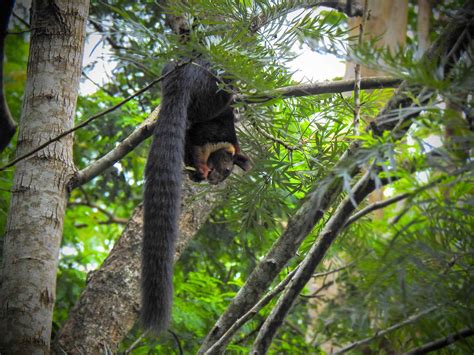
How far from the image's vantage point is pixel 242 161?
452 cm

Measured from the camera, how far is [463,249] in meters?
2.01

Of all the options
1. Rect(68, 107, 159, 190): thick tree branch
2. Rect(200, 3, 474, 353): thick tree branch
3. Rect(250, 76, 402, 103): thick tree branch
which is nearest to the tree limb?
Rect(68, 107, 159, 190): thick tree branch

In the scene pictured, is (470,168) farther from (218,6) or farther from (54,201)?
(54,201)

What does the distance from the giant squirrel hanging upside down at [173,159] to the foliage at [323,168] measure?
28 centimetres

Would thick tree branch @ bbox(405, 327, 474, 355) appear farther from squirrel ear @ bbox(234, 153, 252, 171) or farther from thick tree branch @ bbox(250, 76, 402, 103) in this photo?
squirrel ear @ bbox(234, 153, 252, 171)

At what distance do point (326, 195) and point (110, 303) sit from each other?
7.23 ft

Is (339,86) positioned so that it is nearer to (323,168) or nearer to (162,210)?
(323,168)

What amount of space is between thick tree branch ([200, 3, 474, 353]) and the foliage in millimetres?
69

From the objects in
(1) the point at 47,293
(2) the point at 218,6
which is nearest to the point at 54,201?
(1) the point at 47,293

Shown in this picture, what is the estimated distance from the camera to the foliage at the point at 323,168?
5.85 ft

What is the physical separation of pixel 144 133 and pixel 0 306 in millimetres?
1180

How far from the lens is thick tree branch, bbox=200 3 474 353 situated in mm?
1845

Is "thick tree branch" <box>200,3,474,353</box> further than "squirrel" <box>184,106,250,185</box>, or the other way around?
"squirrel" <box>184,106,250,185</box>

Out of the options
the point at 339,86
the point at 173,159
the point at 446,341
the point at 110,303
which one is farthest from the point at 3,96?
the point at 446,341
